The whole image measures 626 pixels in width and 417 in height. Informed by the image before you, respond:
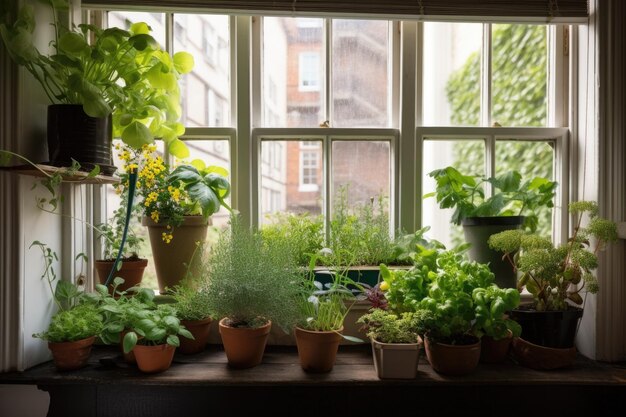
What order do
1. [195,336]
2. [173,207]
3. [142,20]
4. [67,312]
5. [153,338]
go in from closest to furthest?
1. [153,338]
2. [67,312]
3. [195,336]
4. [173,207]
5. [142,20]

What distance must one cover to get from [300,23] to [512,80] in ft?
3.62

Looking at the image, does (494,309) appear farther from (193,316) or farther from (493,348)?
(193,316)

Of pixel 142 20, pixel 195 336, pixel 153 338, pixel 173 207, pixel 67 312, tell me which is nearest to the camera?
pixel 153 338

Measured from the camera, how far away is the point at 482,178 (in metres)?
1.80

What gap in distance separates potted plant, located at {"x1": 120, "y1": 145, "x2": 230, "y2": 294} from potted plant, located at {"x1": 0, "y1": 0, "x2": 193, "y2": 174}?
0.47 ft

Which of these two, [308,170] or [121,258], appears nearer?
[121,258]

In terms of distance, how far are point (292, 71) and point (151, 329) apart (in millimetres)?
1311

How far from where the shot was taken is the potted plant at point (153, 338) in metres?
1.29

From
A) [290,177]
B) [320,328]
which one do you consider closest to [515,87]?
[290,177]

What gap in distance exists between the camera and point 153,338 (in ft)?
4.19

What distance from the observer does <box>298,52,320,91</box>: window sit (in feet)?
5.96

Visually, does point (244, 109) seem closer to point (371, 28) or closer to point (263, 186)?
point (263, 186)

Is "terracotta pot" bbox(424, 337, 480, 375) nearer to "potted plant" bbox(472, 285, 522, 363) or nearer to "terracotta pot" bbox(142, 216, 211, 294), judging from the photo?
"potted plant" bbox(472, 285, 522, 363)

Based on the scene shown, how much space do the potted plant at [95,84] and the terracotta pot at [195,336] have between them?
2.32ft
